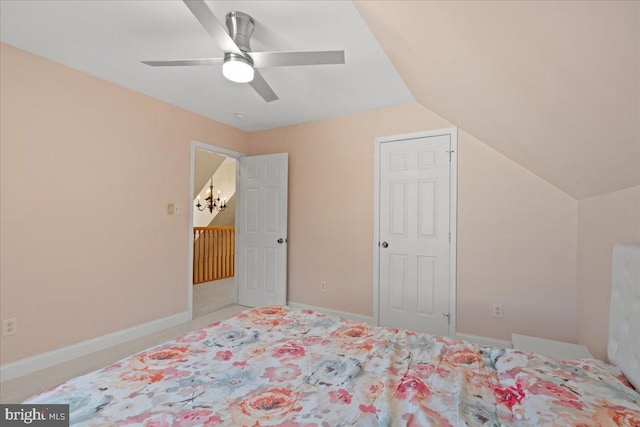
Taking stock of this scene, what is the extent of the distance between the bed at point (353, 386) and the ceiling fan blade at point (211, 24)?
1621 mm

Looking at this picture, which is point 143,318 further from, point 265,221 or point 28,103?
point 28,103

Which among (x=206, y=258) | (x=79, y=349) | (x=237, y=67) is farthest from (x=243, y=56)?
(x=206, y=258)

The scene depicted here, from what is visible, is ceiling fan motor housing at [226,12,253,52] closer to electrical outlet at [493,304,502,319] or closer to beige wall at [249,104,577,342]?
beige wall at [249,104,577,342]

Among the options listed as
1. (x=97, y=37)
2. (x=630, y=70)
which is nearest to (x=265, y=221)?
(x=97, y=37)

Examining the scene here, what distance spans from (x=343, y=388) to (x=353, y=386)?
4 centimetres

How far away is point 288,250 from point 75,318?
2233mm

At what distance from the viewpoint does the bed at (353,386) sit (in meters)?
0.94

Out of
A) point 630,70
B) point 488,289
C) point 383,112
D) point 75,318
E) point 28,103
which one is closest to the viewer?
point 630,70

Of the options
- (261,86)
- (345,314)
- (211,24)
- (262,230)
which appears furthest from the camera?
(262,230)

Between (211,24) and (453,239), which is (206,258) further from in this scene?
(211,24)

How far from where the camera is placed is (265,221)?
396cm

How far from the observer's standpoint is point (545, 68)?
0.93 meters

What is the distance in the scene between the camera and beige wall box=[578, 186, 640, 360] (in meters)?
1.38

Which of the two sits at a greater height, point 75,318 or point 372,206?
point 372,206
